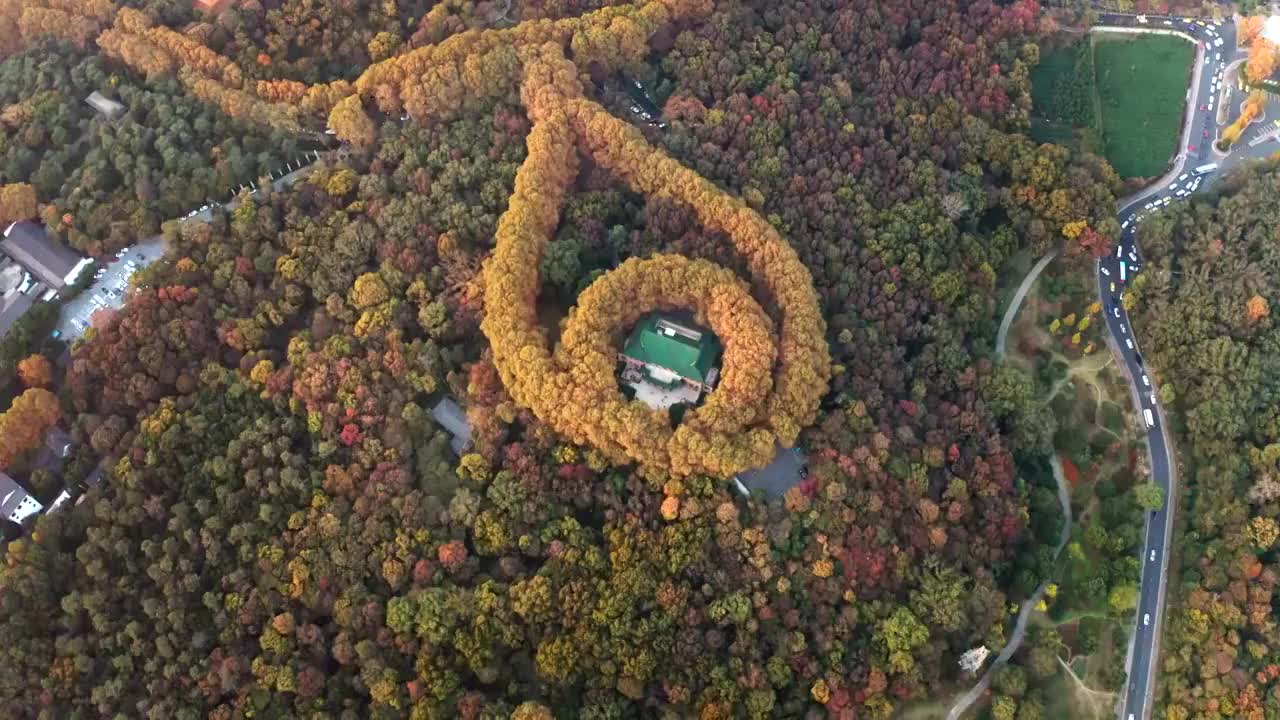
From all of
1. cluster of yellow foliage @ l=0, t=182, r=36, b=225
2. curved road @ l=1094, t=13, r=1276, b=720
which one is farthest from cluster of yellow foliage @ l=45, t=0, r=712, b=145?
curved road @ l=1094, t=13, r=1276, b=720

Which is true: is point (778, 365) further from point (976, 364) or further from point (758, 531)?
point (976, 364)

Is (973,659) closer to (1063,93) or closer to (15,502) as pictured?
(1063,93)

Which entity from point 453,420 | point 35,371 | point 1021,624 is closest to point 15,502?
point 35,371

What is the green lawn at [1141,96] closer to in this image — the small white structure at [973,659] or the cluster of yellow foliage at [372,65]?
the cluster of yellow foliage at [372,65]

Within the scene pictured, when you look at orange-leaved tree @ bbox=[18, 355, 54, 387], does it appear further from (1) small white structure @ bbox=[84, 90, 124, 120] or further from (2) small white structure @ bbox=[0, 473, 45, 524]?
(1) small white structure @ bbox=[84, 90, 124, 120]

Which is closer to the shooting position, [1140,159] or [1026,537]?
[1026,537]

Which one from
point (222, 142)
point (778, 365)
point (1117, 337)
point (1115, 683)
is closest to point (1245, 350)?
point (1117, 337)
